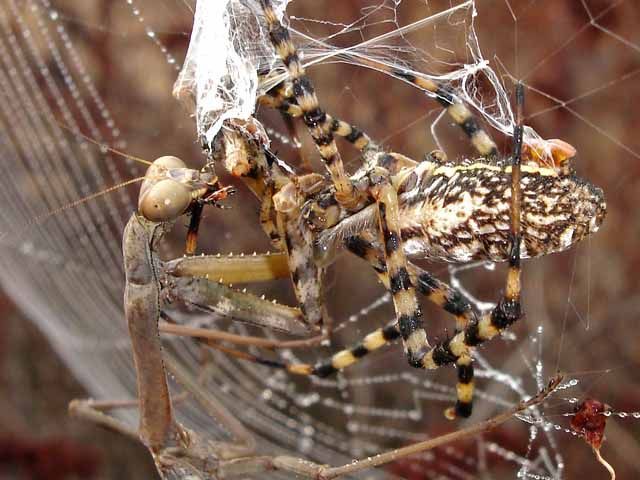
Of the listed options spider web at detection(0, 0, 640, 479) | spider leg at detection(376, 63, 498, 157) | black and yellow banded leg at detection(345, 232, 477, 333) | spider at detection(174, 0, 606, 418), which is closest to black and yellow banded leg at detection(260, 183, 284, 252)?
spider at detection(174, 0, 606, 418)

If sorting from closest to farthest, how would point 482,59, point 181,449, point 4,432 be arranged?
point 482,59 → point 181,449 → point 4,432

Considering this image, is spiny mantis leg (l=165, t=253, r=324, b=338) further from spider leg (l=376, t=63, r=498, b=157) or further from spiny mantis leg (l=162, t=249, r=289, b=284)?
spider leg (l=376, t=63, r=498, b=157)

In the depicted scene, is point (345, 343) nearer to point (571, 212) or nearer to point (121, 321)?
point (121, 321)

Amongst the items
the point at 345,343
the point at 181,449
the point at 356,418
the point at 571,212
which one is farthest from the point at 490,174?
the point at 356,418

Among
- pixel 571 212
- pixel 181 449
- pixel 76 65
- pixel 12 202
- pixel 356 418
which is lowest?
pixel 181 449

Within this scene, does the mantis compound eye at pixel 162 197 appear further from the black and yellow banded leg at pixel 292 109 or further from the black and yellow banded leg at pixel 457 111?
the black and yellow banded leg at pixel 457 111

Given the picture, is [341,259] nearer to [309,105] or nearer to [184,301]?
[184,301]

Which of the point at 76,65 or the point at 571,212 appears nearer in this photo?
the point at 571,212
